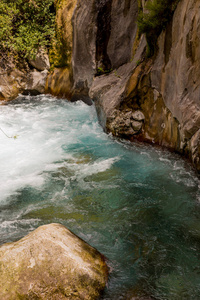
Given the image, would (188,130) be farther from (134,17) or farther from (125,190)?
(134,17)

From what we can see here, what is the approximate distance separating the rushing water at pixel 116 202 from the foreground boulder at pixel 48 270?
295 millimetres

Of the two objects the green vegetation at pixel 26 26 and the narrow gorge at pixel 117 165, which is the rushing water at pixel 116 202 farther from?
the green vegetation at pixel 26 26

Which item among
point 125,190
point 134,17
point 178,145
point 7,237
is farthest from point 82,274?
point 134,17

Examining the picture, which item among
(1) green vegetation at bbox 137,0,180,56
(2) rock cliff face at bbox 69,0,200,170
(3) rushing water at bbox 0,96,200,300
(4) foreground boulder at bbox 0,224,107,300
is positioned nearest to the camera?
(4) foreground boulder at bbox 0,224,107,300

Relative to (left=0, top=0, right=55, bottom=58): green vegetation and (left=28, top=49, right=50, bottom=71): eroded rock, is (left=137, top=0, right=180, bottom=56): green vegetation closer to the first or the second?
(left=28, top=49, right=50, bottom=71): eroded rock

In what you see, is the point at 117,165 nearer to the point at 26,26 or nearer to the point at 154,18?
the point at 154,18

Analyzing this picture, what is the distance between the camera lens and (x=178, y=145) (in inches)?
259

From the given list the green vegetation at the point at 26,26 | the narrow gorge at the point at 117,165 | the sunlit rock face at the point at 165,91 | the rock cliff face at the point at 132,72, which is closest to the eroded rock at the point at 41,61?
the green vegetation at the point at 26,26

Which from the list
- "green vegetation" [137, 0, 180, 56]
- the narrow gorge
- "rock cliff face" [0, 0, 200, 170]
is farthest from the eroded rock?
"green vegetation" [137, 0, 180, 56]

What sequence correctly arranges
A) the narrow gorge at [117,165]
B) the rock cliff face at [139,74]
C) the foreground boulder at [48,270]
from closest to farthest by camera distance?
1. the foreground boulder at [48,270]
2. the narrow gorge at [117,165]
3. the rock cliff face at [139,74]

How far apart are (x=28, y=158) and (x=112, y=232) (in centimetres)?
379

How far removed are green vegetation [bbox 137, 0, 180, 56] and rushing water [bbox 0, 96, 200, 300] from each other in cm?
289

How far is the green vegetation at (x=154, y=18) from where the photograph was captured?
6.22m

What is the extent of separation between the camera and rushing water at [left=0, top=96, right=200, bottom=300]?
141 inches
